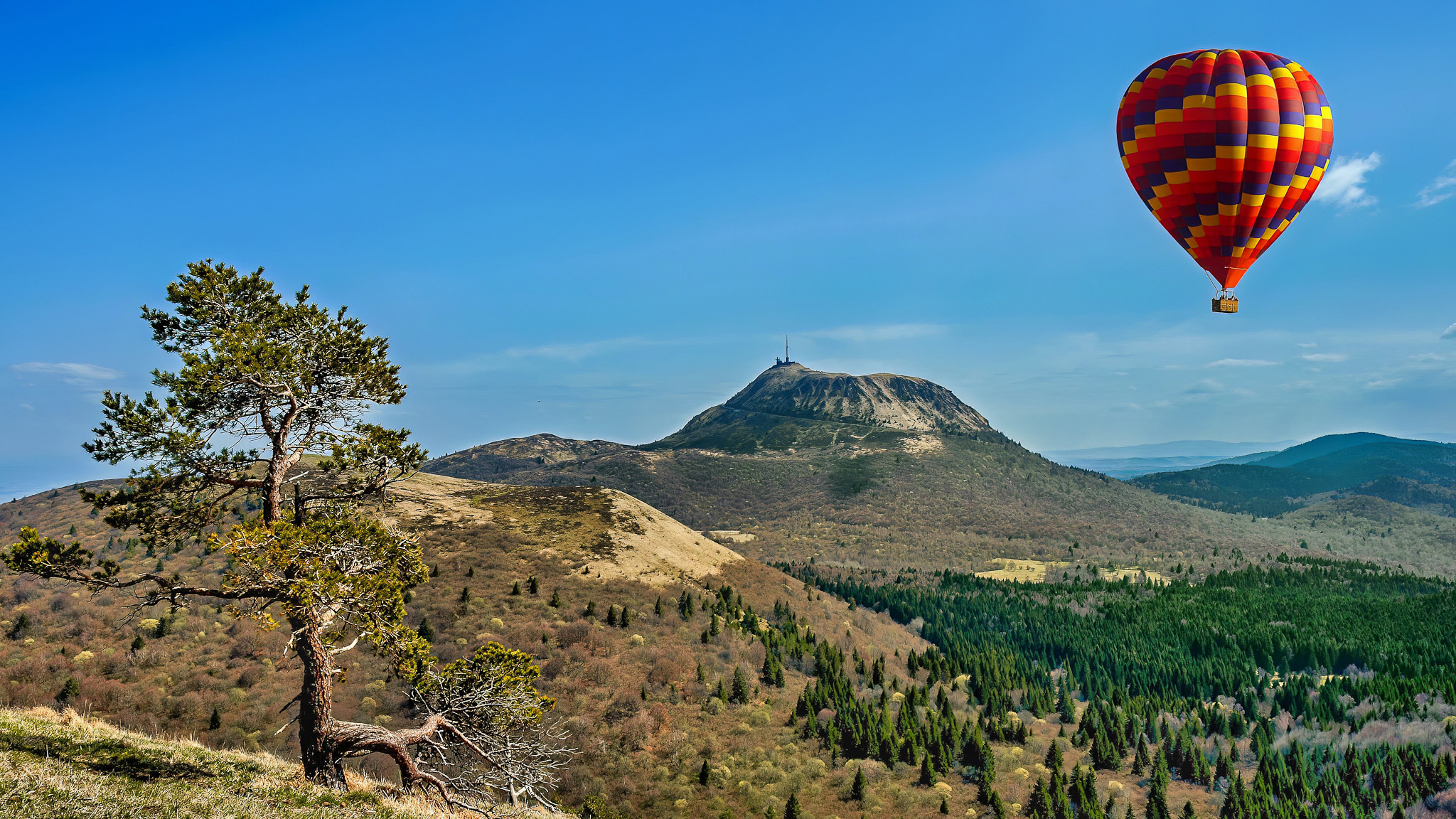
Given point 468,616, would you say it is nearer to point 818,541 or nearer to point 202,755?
point 202,755

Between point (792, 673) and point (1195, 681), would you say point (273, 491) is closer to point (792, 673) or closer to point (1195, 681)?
point (792, 673)

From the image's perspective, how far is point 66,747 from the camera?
15.3 metres

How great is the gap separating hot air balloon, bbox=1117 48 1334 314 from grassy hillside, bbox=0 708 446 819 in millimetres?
48571

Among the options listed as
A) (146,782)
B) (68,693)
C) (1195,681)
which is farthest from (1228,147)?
(68,693)

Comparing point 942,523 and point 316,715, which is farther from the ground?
point 316,715

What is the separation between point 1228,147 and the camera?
133 ft

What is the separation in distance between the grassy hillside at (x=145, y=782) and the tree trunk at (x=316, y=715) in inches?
18.7

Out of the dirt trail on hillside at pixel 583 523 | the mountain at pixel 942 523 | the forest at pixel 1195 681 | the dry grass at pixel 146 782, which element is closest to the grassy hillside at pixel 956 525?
the mountain at pixel 942 523

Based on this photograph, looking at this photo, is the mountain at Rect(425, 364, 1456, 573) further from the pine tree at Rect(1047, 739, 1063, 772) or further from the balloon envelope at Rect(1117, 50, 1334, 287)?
the balloon envelope at Rect(1117, 50, 1334, 287)

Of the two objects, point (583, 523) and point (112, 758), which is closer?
point (112, 758)

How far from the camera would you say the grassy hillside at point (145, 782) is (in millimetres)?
12398

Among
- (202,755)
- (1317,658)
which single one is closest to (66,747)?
(202,755)

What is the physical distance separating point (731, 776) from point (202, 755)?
26.6m

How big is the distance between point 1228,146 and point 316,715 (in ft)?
167
